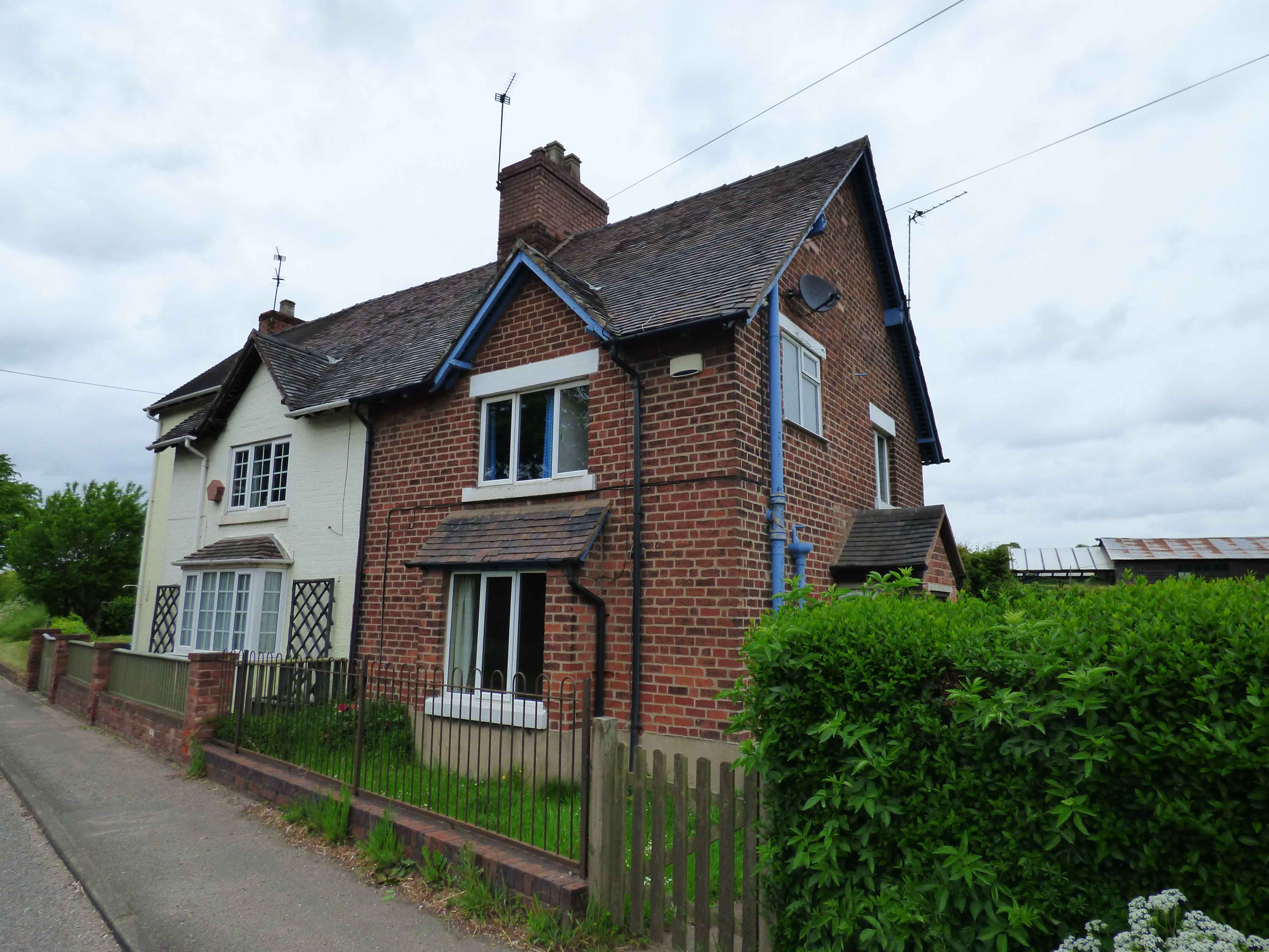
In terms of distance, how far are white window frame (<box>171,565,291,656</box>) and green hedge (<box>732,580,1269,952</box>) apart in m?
11.3

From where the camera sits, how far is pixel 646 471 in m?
9.32

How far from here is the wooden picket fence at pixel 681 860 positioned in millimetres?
4578

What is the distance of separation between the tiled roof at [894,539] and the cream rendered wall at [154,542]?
14.4 m

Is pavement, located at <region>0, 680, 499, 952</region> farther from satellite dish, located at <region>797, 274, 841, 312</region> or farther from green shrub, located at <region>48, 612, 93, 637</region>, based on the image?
green shrub, located at <region>48, 612, 93, 637</region>

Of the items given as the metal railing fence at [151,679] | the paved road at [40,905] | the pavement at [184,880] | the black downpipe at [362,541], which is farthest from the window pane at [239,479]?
the paved road at [40,905]

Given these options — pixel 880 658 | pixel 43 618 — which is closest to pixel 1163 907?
pixel 880 658

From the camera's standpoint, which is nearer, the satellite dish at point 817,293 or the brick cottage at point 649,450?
the brick cottage at point 649,450

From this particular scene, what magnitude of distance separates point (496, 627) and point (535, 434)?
2677mm

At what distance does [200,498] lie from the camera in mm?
15680

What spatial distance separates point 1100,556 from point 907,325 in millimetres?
13530

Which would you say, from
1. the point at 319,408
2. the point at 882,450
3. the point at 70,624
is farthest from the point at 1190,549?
the point at 70,624

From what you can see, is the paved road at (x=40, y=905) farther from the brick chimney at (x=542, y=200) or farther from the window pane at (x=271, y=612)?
the brick chimney at (x=542, y=200)

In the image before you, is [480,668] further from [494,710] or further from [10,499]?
[10,499]

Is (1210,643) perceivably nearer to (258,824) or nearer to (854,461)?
(258,824)
